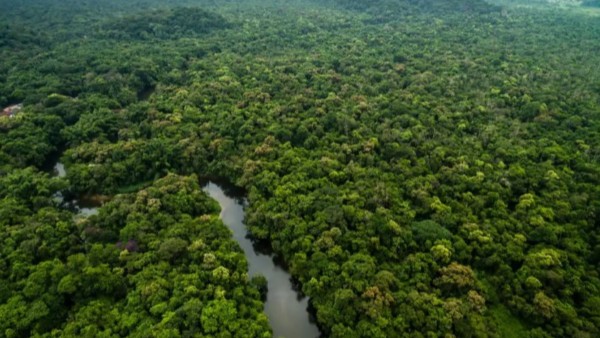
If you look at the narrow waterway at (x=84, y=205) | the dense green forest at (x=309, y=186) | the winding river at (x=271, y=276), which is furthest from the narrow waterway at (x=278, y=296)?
the narrow waterway at (x=84, y=205)

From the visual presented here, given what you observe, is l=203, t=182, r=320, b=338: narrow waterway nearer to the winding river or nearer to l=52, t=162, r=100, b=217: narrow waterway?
Answer: the winding river

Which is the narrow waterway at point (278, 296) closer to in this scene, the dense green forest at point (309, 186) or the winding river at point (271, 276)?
the winding river at point (271, 276)

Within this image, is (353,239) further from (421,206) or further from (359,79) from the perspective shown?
(359,79)

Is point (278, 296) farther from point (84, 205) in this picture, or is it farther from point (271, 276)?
point (84, 205)

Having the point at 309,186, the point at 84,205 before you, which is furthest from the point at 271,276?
the point at 84,205

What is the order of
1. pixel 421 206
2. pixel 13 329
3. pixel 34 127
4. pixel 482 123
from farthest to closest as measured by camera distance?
pixel 482 123 → pixel 34 127 → pixel 421 206 → pixel 13 329

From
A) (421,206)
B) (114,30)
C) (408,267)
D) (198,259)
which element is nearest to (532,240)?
(421,206)

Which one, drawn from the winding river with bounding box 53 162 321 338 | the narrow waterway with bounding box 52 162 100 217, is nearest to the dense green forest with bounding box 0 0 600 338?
the narrow waterway with bounding box 52 162 100 217
